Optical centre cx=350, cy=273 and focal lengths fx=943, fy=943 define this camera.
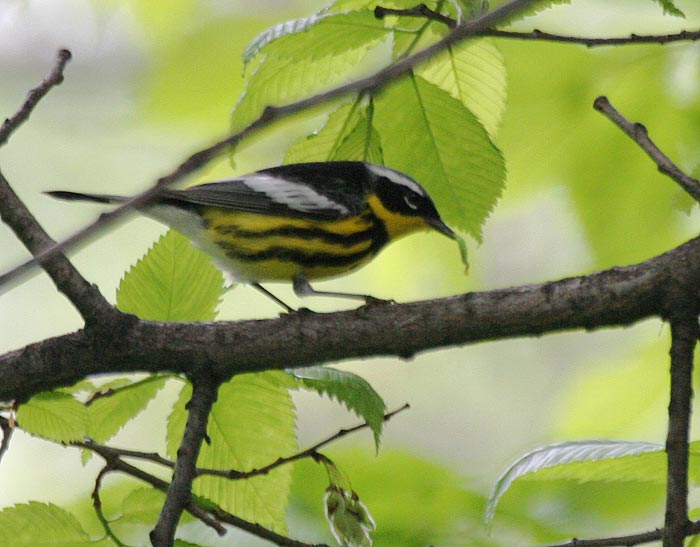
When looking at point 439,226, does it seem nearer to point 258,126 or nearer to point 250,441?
point 250,441

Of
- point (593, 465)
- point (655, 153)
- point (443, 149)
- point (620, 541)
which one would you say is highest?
point (443, 149)

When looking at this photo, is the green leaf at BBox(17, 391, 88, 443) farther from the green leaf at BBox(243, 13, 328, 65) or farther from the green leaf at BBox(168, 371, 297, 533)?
the green leaf at BBox(243, 13, 328, 65)

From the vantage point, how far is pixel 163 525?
1.54 metres

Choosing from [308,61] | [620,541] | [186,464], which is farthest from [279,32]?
[620,541]

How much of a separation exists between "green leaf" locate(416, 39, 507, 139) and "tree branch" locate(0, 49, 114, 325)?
0.79m

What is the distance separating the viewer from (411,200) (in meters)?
2.71

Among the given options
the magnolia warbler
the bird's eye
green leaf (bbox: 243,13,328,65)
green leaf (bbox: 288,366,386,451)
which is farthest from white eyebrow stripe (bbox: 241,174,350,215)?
green leaf (bbox: 288,366,386,451)

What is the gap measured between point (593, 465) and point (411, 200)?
3.95 ft

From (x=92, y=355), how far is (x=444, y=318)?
0.71 metres

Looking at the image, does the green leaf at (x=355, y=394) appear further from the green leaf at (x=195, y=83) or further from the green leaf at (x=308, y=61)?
the green leaf at (x=195, y=83)

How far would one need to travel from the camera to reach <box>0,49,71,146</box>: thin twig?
1.73 m

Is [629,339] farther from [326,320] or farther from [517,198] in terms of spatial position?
[326,320]

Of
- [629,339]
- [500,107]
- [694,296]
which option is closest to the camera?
[694,296]

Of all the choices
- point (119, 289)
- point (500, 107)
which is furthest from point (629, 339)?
point (119, 289)
